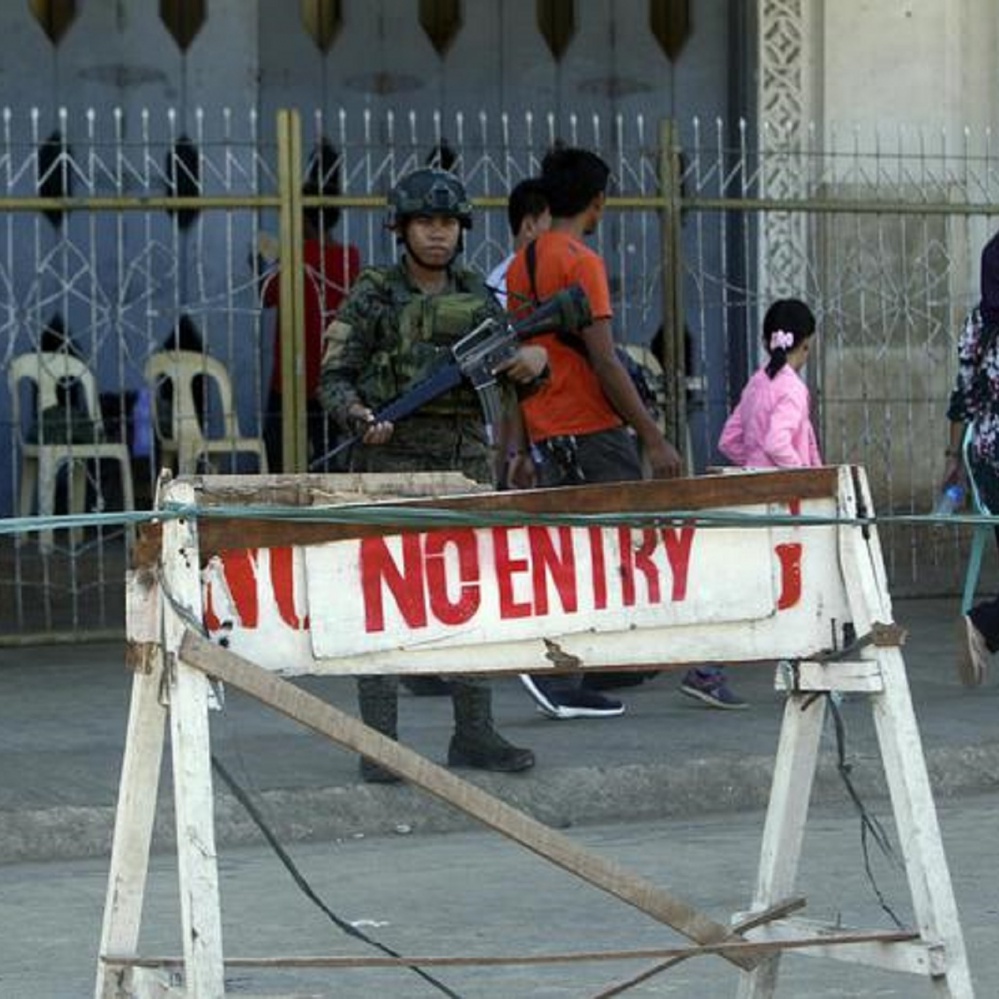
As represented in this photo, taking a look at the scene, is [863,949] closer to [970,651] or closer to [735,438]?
[970,651]

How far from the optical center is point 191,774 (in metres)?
4.30

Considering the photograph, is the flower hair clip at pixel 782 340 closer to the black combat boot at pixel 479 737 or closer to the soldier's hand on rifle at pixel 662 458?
the soldier's hand on rifle at pixel 662 458

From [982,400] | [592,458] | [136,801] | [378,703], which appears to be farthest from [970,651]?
[136,801]

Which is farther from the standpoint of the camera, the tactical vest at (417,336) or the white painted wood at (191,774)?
the tactical vest at (417,336)

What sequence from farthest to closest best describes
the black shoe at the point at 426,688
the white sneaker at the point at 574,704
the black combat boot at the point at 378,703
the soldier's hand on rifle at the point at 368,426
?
1. the black shoe at the point at 426,688
2. the white sneaker at the point at 574,704
3. the soldier's hand on rifle at the point at 368,426
4. the black combat boot at the point at 378,703

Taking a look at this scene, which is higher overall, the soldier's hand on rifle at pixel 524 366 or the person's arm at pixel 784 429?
the soldier's hand on rifle at pixel 524 366

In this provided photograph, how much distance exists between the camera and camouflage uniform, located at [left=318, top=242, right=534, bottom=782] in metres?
8.04

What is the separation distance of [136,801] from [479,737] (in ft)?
12.1

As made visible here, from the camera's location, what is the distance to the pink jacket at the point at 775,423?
952cm

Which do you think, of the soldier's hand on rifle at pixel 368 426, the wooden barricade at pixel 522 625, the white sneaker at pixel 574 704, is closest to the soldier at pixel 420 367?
the soldier's hand on rifle at pixel 368 426

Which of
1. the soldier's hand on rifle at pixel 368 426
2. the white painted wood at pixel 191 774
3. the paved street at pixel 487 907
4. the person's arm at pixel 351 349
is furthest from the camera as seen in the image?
the person's arm at pixel 351 349

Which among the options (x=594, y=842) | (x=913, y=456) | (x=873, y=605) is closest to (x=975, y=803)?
(x=594, y=842)

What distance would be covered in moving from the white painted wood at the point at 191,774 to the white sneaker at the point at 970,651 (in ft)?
17.1

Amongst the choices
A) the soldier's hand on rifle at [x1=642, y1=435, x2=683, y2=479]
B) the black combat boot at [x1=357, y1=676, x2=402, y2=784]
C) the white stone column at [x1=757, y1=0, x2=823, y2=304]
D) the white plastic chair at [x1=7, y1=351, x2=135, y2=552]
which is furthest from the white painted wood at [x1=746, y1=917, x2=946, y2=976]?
the white stone column at [x1=757, y1=0, x2=823, y2=304]
